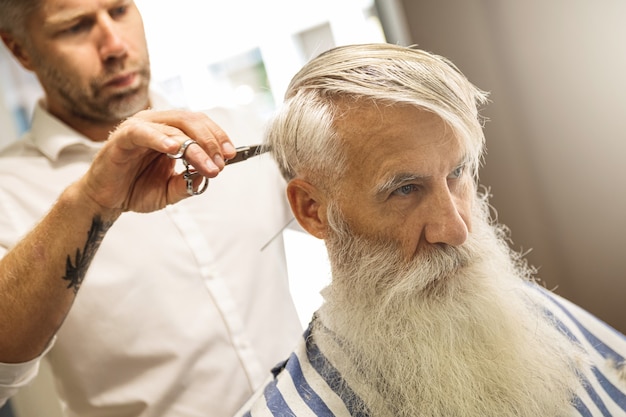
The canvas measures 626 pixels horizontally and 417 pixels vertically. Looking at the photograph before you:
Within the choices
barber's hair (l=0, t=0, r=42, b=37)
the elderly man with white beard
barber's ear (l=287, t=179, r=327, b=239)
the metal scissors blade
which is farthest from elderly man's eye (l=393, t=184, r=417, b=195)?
barber's hair (l=0, t=0, r=42, b=37)

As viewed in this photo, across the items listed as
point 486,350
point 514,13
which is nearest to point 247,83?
point 514,13

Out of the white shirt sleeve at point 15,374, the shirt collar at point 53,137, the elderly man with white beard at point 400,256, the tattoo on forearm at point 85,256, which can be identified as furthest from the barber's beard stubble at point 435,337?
the shirt collar at point 53,137

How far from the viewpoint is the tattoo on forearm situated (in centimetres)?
105

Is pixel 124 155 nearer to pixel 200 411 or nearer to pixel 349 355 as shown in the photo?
pixel 349 355

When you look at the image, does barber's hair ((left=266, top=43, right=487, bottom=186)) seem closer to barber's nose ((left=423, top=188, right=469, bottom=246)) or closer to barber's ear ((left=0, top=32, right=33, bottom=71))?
barber's nose ((left=423, top=188, right=469, bottom=246))

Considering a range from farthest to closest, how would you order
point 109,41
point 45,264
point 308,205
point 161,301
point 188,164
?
point 161,301 → point 109,41 → point 308,205 → point 45,264 → point 188,164

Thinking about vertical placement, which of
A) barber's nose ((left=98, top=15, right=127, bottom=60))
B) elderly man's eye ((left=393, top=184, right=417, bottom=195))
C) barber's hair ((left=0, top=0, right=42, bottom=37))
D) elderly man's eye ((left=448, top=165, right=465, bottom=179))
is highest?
barber's hair ((left=0, top=0, right=42, bottom=37))

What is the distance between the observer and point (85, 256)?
3.52ft

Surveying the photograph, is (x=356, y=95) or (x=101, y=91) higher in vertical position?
(x=101, y=91)

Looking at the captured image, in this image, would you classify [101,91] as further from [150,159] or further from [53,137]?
[150,159]

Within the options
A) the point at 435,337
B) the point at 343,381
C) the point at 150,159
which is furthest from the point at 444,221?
the point at 150,159

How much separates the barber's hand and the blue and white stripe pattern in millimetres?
408

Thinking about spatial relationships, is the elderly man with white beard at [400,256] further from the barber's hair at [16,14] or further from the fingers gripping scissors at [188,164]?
the barber's hair at [16,14]

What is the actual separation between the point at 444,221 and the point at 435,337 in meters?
0.21
